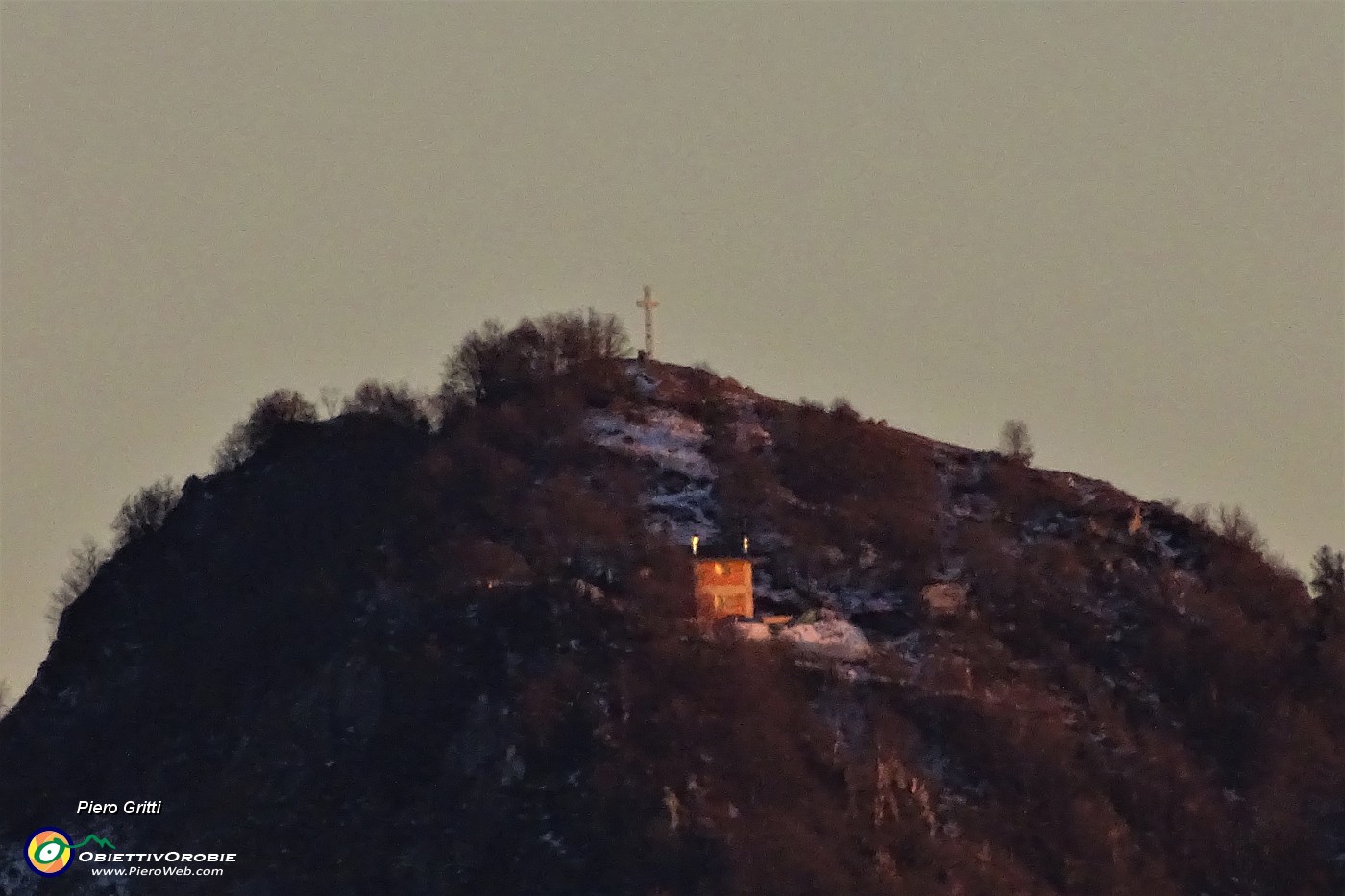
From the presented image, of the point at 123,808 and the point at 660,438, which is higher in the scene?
the point at 660,438

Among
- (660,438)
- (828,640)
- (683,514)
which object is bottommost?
(828,640)

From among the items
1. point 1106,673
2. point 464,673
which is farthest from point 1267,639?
point 464,673

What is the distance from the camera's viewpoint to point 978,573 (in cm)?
12425

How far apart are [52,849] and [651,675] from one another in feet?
67.6

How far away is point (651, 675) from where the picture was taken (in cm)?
11119

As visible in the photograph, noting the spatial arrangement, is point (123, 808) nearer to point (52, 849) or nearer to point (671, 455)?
point (52, 849)

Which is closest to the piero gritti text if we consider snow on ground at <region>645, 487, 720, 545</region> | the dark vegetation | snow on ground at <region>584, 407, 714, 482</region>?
the dark vegetation

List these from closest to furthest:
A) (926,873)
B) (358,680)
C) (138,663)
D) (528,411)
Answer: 1. (926,873)
2. (358,680)
3. (138,663)
4. (528,411)

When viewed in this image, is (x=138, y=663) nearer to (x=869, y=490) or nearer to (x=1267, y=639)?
(x=869, y=490)

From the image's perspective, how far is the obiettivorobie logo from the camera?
4363 inches

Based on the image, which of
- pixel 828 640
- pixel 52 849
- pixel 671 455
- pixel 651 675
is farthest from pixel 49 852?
pixel 671 455

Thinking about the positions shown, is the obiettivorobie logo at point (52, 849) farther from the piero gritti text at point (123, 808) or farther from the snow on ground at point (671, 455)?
the snow on ground at point (671, 455)

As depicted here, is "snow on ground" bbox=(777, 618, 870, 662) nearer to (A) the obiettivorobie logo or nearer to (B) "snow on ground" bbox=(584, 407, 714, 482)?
(B) "snow on ground" bbox=(584, 407, 714, 482)

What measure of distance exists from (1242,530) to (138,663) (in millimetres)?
42924
